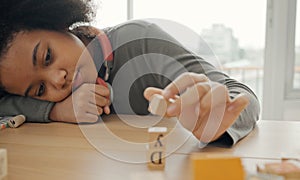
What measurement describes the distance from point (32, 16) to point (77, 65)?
7.1 inches

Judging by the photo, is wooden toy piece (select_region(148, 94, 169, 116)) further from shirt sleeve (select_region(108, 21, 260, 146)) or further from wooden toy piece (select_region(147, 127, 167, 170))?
shirt sleeve (select_region(108, 21, 260, 146))

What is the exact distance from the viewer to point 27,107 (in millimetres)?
941

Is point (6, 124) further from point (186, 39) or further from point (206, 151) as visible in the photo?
point (186, 39)

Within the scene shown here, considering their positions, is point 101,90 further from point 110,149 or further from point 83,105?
point 110,149

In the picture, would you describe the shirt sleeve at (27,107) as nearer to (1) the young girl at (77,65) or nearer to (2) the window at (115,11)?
(1) the young girl at (77,65)

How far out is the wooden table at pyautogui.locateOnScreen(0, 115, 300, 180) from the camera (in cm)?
54

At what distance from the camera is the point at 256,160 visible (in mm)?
583

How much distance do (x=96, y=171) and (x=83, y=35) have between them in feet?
1.94

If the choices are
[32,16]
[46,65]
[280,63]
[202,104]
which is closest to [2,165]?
[202,104]

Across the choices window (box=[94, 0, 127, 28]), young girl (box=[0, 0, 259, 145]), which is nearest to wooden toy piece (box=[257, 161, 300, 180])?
young girl (box=[0, 0, 259, 145])

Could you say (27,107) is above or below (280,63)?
above

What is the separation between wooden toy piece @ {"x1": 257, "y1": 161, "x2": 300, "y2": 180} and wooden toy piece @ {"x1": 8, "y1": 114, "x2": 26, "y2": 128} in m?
0.59

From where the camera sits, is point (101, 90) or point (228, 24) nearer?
point (101, 90)

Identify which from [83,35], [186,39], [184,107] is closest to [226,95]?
[184,107]
